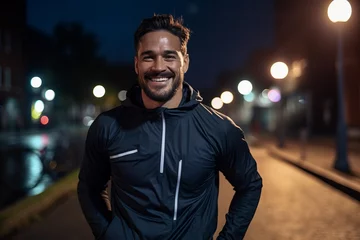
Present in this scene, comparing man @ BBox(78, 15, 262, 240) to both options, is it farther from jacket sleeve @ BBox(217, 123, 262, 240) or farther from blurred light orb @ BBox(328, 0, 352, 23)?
blurred light orb @ BBox(328, 0, 352, 23)

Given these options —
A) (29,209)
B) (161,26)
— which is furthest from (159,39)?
(29,209)

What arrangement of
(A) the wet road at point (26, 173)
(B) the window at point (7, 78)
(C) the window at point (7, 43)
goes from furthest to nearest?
(C) the window at point (7, 43) → (B) the window at point (7, 78) → (A) the wet road at point (26, 173)

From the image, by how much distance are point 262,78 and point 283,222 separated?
62.3 meters

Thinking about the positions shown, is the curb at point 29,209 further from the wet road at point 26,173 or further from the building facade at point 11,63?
the building facade at point 11,63

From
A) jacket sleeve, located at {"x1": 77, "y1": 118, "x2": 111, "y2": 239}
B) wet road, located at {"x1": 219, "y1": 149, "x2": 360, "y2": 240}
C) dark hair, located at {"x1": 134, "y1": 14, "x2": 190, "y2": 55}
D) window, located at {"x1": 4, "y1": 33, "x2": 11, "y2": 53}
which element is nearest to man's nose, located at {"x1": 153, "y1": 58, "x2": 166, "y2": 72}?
dark hair, located at {"x1": 134, "y1": 14, "x2": 190, "y2": 55}

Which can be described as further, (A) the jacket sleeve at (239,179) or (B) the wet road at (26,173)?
(B) the wet road at (26,173)

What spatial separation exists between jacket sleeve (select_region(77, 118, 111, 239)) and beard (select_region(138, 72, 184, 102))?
277 mm

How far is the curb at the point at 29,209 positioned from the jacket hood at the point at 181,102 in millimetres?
4894

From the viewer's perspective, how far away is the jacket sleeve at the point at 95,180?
2.57 metres

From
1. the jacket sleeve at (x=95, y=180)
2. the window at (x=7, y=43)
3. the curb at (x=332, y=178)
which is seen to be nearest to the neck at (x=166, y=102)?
the jacket sleeve at (x=95, y=180)

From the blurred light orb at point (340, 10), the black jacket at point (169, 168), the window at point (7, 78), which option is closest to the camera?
the black jacket at point (169, 168)

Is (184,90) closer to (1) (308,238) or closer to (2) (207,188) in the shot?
(2) (207,188)

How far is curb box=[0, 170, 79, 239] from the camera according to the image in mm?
7321

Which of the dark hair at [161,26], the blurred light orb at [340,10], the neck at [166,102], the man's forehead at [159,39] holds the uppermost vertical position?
the blurred light orb at [340,10]
